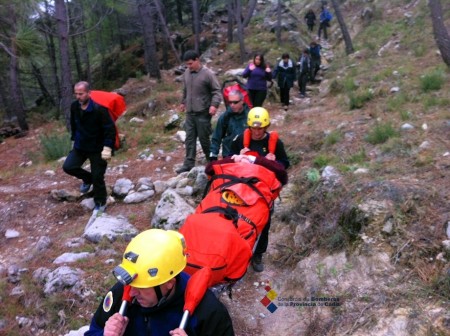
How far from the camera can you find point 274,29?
2212cm

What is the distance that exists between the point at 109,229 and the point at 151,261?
3.17 meters

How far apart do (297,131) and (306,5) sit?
2600 cm

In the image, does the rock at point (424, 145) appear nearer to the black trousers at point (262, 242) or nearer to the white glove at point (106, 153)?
the black trousers at point (262, 242)

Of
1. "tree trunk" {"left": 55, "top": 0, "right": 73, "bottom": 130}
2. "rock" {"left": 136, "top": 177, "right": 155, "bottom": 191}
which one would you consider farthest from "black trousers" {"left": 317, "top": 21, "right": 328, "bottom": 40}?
"rock" {"left": 136, "top": 177, "right": 155, "bottom": 191}

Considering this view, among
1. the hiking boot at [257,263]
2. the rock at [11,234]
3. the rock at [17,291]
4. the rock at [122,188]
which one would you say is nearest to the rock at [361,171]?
the hiking boot at [257,263]

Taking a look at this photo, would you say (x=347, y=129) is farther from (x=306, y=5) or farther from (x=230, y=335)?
(x=306, y=5)

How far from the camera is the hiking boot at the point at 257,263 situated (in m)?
4.36

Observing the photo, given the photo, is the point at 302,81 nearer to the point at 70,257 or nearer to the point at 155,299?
the point at 70,257

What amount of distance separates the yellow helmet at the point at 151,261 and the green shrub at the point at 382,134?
4652mm

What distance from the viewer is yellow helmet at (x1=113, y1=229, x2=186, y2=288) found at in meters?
2.14

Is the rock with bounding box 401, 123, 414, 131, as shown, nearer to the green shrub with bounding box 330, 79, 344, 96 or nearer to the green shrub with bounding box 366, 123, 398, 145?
the green shrub with bounding box 366, 123, 398, 145

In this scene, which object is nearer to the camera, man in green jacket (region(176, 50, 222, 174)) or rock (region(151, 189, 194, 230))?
rock (region(151, 189, 194, 230))

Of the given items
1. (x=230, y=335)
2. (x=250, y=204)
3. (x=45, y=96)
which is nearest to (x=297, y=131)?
(x=250, y=204)

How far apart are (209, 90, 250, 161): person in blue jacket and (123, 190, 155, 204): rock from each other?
1.72 meters
